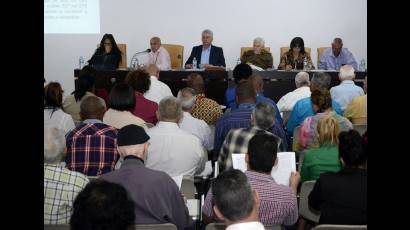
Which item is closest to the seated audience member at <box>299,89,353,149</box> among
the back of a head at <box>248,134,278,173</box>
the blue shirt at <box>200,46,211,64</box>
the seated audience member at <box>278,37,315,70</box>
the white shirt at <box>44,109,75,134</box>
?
the back of a head at <box>248,134,278,173</box>

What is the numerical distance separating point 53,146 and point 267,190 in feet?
3.89

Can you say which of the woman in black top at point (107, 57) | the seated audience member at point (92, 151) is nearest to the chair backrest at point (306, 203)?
the seated audience member at point (92, 151)

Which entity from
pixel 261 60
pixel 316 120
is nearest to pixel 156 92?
pixel 316 120

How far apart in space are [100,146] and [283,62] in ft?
18.7

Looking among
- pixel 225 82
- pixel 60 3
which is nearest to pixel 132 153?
pixel 225 82

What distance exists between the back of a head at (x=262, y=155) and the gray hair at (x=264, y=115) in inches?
35.8

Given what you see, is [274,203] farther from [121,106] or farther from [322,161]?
[121,106]

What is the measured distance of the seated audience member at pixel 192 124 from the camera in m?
5.10

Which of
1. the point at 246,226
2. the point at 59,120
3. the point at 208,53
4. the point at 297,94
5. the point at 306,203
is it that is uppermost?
the point at 208,53

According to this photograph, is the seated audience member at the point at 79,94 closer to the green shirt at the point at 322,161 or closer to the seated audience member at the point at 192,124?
the seated audience member at the point at 192,124

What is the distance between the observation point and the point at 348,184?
3.33 m

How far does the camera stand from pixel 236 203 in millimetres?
2543

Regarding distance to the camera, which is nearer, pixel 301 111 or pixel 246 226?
pixel 246 226
